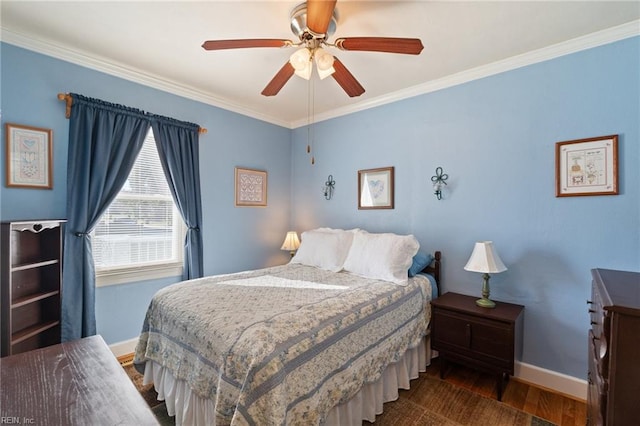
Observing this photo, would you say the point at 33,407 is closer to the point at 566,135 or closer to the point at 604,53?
the point at 566,135

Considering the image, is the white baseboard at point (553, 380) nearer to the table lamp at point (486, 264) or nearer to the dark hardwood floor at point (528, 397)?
the dark hardwood floor at point (528, 397)

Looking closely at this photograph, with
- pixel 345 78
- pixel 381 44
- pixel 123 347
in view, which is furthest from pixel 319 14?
pixel 123 347

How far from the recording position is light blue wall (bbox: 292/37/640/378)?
2.05 m

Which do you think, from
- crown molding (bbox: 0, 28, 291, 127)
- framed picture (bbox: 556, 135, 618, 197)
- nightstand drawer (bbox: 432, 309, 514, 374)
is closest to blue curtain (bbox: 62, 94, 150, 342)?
crown molding (bbox: 0, 28, 291, 127)

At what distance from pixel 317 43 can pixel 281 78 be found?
376mm

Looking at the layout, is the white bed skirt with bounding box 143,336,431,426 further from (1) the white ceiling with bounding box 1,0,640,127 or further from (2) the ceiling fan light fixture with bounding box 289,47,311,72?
(1) the white ceiling with bounding box 1,0,640,127

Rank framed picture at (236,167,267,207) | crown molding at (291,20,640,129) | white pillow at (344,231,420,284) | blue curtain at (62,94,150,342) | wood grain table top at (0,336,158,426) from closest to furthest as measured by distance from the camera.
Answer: wood grain table top at (0,336,158,426)
crown molding at (291,20,640,129)
blue curtain at (62,94,150,342)
white pillow at (344,231,420,284)
framed picture at (236,167,267,207)

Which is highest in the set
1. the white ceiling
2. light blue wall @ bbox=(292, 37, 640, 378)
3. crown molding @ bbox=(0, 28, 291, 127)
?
the white ceiling

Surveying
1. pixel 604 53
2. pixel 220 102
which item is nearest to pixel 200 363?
pixel 220 102

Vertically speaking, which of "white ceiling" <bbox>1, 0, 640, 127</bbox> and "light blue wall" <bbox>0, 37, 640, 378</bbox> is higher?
"white ceiling" <bbox>1, 0, 640, 127</bbox>

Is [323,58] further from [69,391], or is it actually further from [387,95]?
[69,391]

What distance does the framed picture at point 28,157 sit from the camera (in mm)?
2119

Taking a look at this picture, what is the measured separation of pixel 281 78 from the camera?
6.76 ft

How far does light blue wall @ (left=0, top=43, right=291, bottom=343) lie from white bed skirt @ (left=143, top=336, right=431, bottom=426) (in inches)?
37.2
